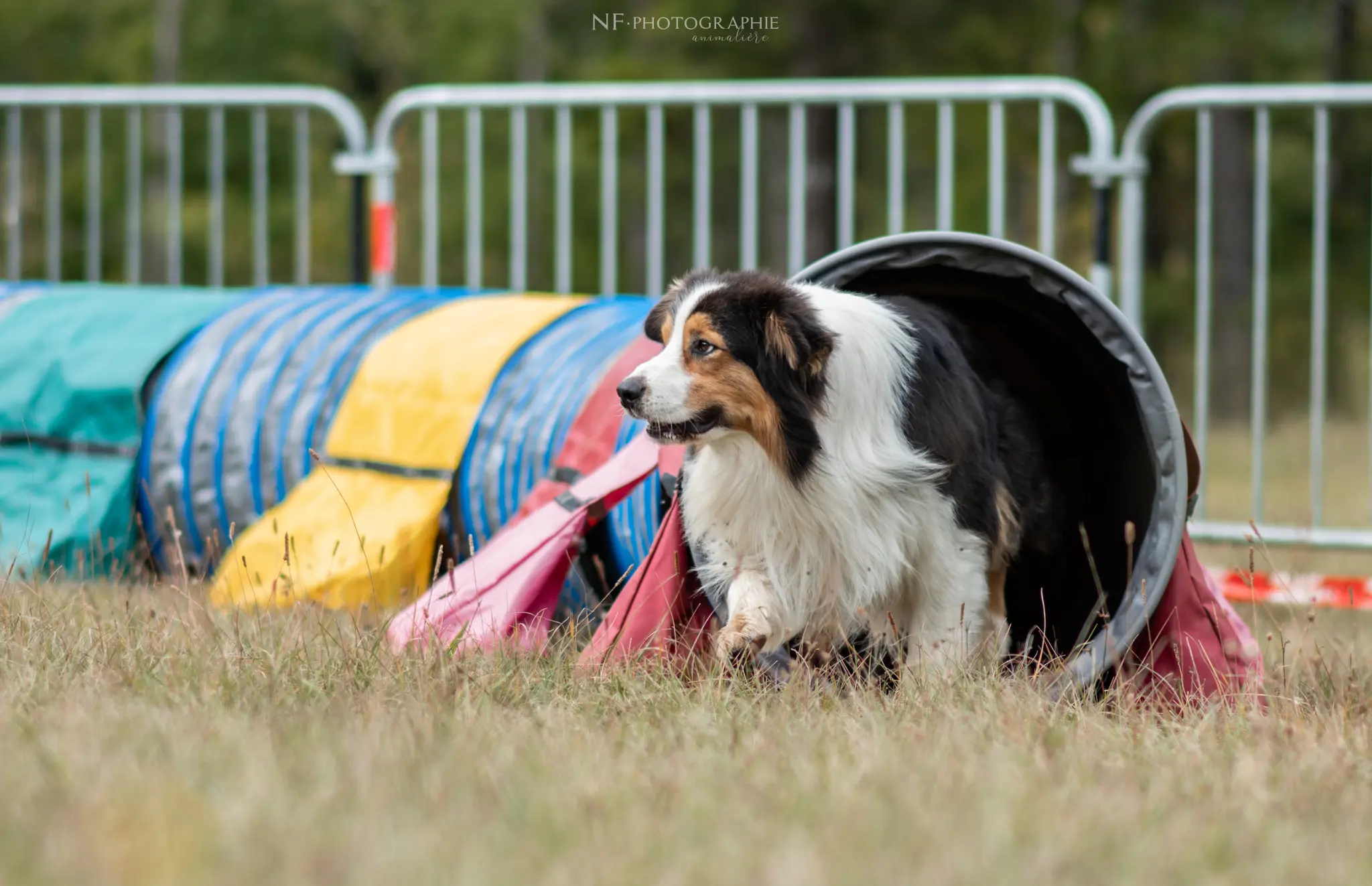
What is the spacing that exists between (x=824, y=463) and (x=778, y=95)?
3161mm

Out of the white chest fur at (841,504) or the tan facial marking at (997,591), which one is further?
the tan facial marking at (997,591)

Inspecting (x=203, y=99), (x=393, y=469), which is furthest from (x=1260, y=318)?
(x=203, y=99)

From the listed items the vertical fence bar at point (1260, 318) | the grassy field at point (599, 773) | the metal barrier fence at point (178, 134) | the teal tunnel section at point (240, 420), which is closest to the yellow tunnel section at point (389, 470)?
the teal tunnel section at point (240, 420)

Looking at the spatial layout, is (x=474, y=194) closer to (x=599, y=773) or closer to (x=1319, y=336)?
(x=1319, y=336)

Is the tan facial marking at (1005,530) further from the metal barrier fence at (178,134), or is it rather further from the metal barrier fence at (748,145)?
the metal barrier fence at (178,134)

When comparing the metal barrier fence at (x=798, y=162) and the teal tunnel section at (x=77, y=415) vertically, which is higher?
the metal barrier fence at (x=798, y=162)

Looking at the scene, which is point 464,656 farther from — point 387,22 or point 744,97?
point 387,22

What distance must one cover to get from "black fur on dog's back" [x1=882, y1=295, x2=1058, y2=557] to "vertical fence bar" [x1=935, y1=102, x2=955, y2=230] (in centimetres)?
185

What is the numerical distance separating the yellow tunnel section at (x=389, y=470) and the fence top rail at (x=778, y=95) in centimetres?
135

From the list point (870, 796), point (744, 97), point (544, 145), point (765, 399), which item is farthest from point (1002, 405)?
point (544, 145)

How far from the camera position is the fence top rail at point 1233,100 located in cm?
614

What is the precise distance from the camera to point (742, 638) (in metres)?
4.10

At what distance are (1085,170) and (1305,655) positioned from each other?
2.62m

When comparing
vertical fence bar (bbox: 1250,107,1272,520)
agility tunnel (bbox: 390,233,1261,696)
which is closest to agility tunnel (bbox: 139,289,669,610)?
agility tunnel (bbox: 390,233,1261,696)
